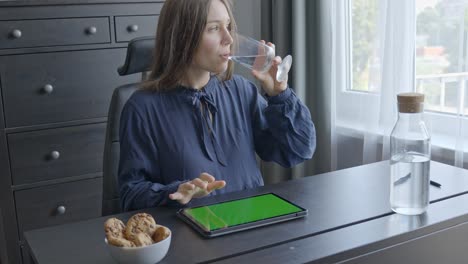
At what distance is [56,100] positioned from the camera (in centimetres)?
233

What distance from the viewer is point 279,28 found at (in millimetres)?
2682

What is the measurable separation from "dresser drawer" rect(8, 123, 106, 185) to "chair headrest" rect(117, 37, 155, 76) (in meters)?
0.67

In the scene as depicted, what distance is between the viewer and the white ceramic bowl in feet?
3.12

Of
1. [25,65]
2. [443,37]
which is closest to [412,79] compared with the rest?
[443,37]

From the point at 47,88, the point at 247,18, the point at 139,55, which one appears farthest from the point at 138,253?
the point at 247,18

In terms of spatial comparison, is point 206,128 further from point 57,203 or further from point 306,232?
point 57,203

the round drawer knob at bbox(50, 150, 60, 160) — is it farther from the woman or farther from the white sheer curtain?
the white sheer curtain

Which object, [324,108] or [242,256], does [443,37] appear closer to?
[324,108]

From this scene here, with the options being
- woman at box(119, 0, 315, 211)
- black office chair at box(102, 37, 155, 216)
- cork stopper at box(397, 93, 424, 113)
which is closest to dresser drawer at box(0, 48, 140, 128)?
black office chair at box(102, 37, 155, 216)

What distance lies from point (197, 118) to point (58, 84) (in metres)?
1.02

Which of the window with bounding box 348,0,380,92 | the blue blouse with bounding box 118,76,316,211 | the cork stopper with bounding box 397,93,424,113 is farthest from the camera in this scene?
the window with bounding box 348,0,380,92

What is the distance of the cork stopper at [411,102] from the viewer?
1.12 metres

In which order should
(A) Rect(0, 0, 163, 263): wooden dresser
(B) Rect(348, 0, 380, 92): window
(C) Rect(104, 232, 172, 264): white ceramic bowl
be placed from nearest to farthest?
(C) Rect(104, 232, 172, 264): white ceramic bowl
(A) Rect(0, 0, 163, 263): wooden dresser
(B) Rect(348, 0, 380, 92): window

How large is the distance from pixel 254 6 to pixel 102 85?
1066 millimetres
